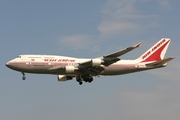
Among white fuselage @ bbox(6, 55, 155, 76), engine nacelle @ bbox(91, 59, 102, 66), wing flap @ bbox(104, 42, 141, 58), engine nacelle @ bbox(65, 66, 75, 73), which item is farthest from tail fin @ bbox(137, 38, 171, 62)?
engine nacelle @ bbox(65, 66, 75, 73)

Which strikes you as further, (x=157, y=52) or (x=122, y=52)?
(x=157, y=52)

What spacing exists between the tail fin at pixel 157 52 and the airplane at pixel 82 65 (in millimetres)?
1095

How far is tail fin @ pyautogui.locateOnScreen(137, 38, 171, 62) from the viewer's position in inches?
2680

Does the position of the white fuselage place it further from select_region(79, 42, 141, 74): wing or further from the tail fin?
the tail fin

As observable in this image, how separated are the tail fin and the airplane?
109cm

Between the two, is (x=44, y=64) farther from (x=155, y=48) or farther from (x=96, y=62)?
(x=155, y=48)

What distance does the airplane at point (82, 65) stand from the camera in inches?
2381

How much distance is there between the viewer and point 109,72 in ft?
211

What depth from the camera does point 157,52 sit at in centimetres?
6981

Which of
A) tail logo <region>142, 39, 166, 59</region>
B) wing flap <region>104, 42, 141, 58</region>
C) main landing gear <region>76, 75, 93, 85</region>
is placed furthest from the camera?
tail logo <region>142, 39, 166, 59</region>

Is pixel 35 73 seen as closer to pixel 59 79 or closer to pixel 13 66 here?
pixel 13 66

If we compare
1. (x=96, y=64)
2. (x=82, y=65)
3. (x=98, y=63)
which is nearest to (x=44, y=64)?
(x=82, y=65)

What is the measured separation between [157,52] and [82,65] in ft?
48.7

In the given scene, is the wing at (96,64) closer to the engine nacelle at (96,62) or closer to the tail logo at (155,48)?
the engine nacelle at (96,62)
